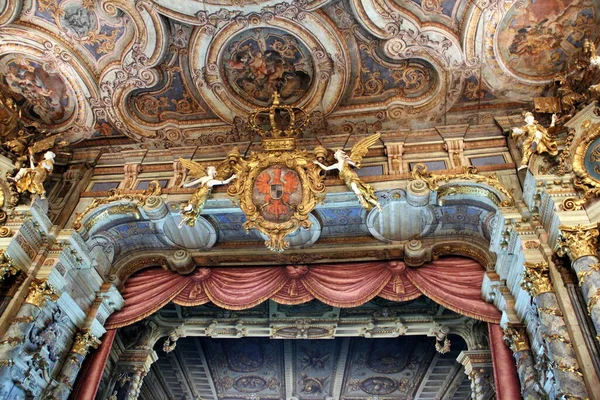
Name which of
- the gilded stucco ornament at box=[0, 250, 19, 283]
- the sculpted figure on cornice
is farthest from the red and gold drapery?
the sculpted figure on cornice

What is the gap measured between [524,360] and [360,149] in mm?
3867

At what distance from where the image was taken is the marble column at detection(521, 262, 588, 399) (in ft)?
17.6

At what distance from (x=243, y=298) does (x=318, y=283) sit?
1.29 metres

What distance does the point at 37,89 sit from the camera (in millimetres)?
9367

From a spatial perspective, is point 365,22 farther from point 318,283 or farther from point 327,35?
point 318,283

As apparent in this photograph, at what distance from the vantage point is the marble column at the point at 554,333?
212 inches

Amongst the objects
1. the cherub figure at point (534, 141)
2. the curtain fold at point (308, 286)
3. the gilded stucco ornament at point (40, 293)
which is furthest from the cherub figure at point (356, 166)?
the gilded stucco ornament at point (40, 293)

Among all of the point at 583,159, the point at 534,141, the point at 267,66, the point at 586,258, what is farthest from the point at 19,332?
the point at 583,159

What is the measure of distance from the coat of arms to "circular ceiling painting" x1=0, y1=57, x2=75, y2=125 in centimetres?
294

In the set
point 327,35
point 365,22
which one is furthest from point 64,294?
point 365,22

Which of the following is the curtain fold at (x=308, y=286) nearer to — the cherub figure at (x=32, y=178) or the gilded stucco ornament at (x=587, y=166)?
the gilded stucco ornament at (x=587, y=166)

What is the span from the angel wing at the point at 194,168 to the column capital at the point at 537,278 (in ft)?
16.6

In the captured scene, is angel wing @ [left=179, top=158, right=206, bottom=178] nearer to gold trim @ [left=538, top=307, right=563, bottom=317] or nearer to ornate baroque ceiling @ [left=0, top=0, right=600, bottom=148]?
ornate baroque ceiling @ [left=0, top=0, right=600, bottom=148]

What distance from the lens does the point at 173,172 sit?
9.16 m
